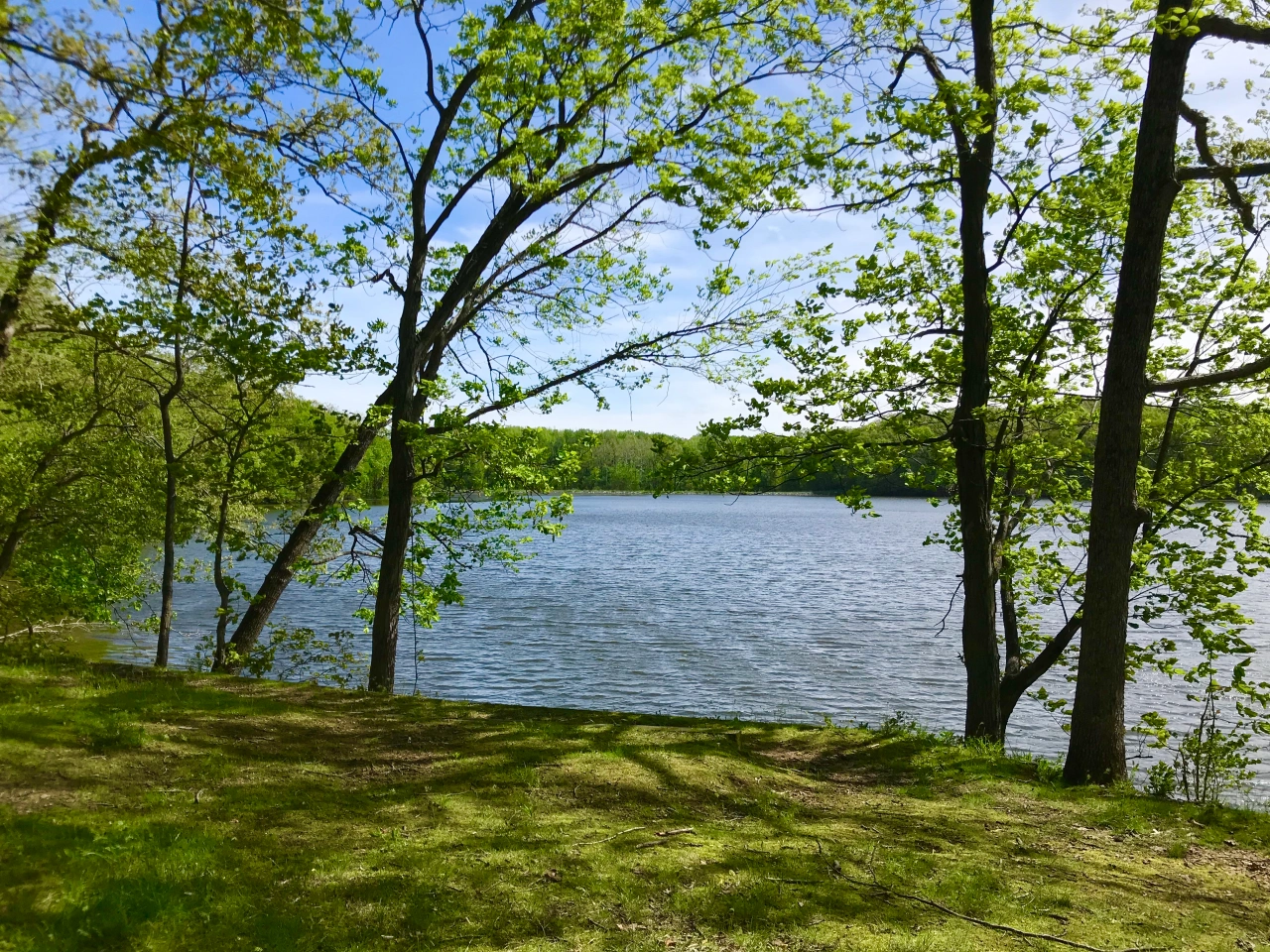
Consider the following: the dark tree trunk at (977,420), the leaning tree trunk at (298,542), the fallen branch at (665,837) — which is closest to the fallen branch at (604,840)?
the fallen branch at (665,837)

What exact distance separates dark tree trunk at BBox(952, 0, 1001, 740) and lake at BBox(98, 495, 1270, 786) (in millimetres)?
4883

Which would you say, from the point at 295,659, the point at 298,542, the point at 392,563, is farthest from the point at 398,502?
the point at 295,659

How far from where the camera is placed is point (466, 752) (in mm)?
7332

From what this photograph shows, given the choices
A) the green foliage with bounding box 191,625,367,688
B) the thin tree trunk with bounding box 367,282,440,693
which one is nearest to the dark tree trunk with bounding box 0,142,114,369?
the thin tree trunk with bounding box 367,282,440,693

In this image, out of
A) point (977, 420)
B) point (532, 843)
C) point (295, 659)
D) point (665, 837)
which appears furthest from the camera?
point (295, 659)

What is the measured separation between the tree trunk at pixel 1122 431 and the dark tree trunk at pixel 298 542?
9.92m

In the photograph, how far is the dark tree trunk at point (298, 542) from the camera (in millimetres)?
13094

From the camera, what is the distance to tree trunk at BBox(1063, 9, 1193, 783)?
25.4 feet

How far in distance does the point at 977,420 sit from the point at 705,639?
14737mm

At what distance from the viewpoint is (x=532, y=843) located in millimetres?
5223

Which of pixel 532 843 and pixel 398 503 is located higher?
pixel 398 503

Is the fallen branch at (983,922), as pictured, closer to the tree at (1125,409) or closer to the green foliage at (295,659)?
the tree at (1125,409)

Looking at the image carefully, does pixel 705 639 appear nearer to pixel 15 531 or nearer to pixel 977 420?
pixel 977 420

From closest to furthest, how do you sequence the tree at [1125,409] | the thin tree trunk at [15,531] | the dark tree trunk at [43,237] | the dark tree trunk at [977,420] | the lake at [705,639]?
the tree at [1125,409] → the dark tree trunk at [43,237] → the dark tree trunk at [977,420] → the thin tree trunk at [15,531] → the lake at [705,639]
